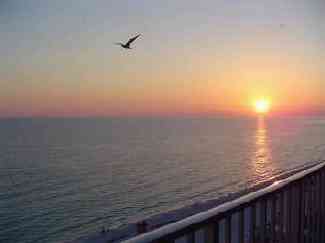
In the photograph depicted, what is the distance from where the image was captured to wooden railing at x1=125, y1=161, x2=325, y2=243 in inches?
45.7

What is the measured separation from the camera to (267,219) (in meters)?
1.70

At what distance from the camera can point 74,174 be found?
41.0 meters

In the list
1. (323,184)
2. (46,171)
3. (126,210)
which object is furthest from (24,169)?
(323,184)

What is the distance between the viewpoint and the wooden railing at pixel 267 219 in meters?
1.16

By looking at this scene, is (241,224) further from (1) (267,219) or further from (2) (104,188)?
(2) (104,188)

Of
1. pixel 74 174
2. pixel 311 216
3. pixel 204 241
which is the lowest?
pixel 74 174

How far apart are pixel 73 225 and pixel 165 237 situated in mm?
21627

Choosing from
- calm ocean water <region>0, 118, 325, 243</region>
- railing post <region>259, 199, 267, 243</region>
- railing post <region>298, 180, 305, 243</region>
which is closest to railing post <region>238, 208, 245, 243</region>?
railing post <region>259, 199, 267, 243</region>

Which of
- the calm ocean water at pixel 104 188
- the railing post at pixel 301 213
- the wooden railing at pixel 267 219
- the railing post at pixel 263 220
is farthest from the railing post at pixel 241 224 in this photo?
the calm ocean water at pixel 104 188

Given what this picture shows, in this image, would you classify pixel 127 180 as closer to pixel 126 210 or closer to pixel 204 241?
pixel 126 210

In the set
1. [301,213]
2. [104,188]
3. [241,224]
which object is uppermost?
[241,224]

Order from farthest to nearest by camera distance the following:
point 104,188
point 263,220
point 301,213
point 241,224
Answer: point 104,188
point 301,213
point 263,220
point 241,224

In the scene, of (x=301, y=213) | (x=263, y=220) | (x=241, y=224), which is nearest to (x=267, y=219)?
(x=263, y=220)

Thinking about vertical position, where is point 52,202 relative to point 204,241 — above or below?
below
